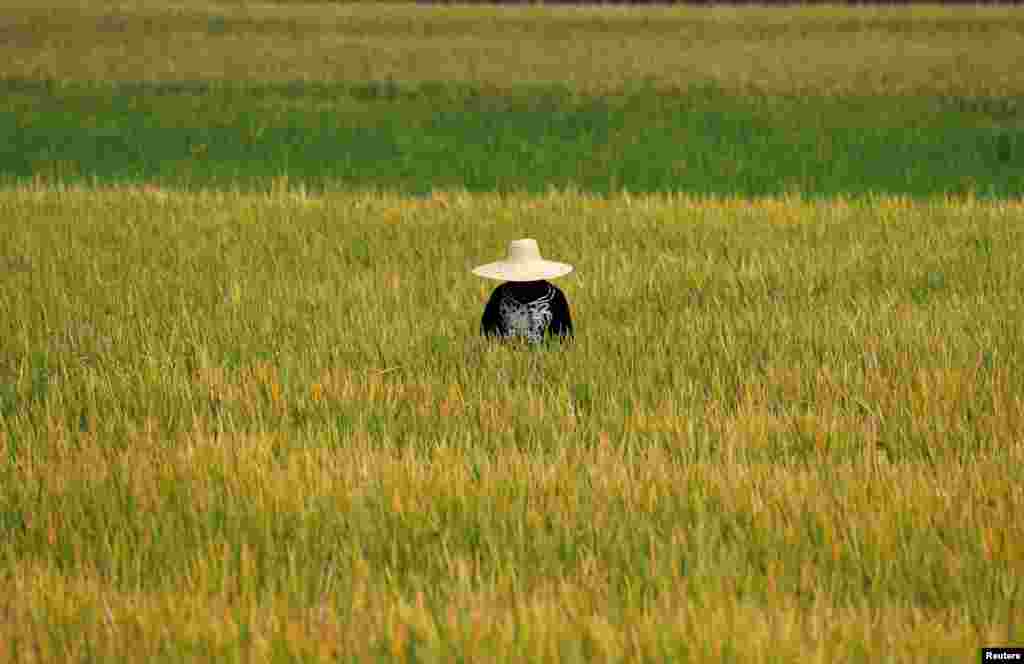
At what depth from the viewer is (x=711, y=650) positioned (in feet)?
→ 7.98

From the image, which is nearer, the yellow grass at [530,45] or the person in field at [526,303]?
the person in field at [526,303]

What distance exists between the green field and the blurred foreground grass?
0.05 feet

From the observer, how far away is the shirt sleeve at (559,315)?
4.73 meters

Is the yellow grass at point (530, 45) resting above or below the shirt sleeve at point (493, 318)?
above

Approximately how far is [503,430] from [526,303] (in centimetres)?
86

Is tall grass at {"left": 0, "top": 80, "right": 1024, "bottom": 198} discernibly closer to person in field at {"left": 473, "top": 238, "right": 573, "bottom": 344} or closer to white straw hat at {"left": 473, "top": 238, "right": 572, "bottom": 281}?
person in field at {"left": 473, "top": 238, "right": 573, "bottom": 344}

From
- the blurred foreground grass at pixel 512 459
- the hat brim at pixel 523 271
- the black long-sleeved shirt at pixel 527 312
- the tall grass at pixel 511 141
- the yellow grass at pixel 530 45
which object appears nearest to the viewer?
the blurred foreground grass at pixel 512 459

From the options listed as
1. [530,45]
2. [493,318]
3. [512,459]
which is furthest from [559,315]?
[530,45]

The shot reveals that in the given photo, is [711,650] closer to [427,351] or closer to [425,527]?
[425,527]

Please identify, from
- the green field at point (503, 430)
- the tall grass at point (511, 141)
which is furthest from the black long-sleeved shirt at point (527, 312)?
the tall grass at point (511, 141)

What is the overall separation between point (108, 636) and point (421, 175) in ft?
32.0

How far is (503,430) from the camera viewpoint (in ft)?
12.9

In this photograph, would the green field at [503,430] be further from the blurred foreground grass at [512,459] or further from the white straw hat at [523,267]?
the white straw hat at [523,267]

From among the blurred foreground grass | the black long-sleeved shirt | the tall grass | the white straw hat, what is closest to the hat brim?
the white straw hat
